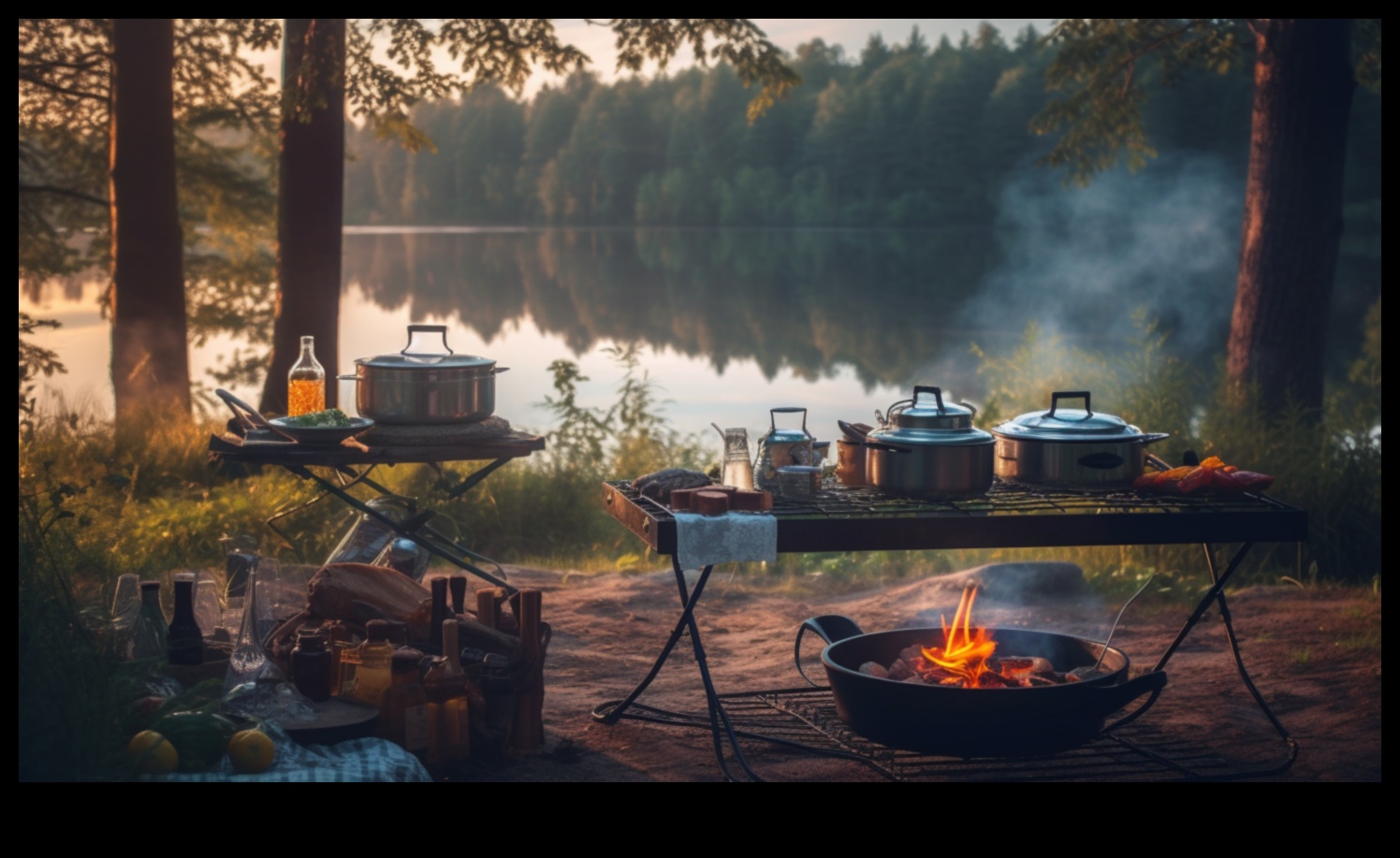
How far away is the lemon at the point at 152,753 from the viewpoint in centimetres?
364

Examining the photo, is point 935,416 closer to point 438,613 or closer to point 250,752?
point 438,613

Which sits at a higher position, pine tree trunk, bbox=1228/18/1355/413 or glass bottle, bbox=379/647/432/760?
pine tree trunk, bbox=1228/18/1355/413

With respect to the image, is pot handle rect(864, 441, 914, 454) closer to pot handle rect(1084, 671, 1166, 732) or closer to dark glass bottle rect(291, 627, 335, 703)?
pot handle rect(1084, 671, 1166, 732)

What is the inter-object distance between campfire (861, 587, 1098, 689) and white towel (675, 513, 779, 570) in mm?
618

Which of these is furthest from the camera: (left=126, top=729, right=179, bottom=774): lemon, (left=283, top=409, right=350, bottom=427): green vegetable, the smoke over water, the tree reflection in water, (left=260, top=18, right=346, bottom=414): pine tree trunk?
the smoke over water

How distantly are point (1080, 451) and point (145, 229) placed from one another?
8041 mm

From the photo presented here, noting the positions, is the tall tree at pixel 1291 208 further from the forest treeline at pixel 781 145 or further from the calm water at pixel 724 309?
the forest treeline at pixel 781 145

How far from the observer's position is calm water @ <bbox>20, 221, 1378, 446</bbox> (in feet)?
68.4

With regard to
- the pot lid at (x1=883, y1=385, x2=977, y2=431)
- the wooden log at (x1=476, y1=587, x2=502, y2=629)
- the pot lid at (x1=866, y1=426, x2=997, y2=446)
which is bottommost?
the wooden log at (x1=476, y1=587, x2=502, y2=629)

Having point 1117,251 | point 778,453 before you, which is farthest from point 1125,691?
point 1117,251

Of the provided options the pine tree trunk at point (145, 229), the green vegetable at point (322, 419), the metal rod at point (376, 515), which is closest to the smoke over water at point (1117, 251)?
the pine tree trunk at point (145, 229)

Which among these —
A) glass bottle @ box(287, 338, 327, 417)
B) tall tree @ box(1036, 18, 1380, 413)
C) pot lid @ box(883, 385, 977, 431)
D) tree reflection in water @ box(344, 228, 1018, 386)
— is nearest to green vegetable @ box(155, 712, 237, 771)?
glass bottle @ box(287, 338, 327, 417)

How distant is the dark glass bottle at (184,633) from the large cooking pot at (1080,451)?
8.84 feet

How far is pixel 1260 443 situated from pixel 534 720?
17.9 feet
